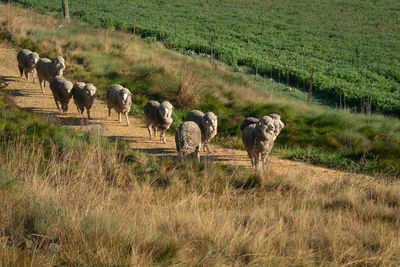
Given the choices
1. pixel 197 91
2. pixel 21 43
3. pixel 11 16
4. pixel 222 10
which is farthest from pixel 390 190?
pixel 222 10

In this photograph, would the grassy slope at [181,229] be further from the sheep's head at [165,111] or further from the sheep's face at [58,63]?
the sheep's face at [58,63]

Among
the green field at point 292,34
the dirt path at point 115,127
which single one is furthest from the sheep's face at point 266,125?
the green field at point 292,34

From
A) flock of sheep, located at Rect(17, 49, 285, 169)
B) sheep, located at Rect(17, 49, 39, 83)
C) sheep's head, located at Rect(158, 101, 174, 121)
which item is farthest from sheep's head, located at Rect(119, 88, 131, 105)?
sheep, located at Rect(17, 49, 39, 83)

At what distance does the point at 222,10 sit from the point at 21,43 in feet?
111

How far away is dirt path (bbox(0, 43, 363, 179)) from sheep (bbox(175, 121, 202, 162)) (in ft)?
1.39

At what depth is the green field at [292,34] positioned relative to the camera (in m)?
23.6

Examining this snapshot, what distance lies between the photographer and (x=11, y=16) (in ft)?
73.8

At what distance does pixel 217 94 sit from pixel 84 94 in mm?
4998

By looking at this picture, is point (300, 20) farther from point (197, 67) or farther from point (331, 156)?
point (331, 156)

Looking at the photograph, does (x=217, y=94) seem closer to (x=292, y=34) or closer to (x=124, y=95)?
(x=124, y=95)

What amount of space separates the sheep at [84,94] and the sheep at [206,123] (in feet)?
10.0

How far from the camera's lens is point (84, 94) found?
39.0ft

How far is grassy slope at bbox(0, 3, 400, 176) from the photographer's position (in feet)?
35.7

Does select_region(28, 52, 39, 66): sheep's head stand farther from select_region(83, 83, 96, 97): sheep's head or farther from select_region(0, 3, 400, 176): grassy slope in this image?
select_region(83, 83, 96, 97): sheep's head
